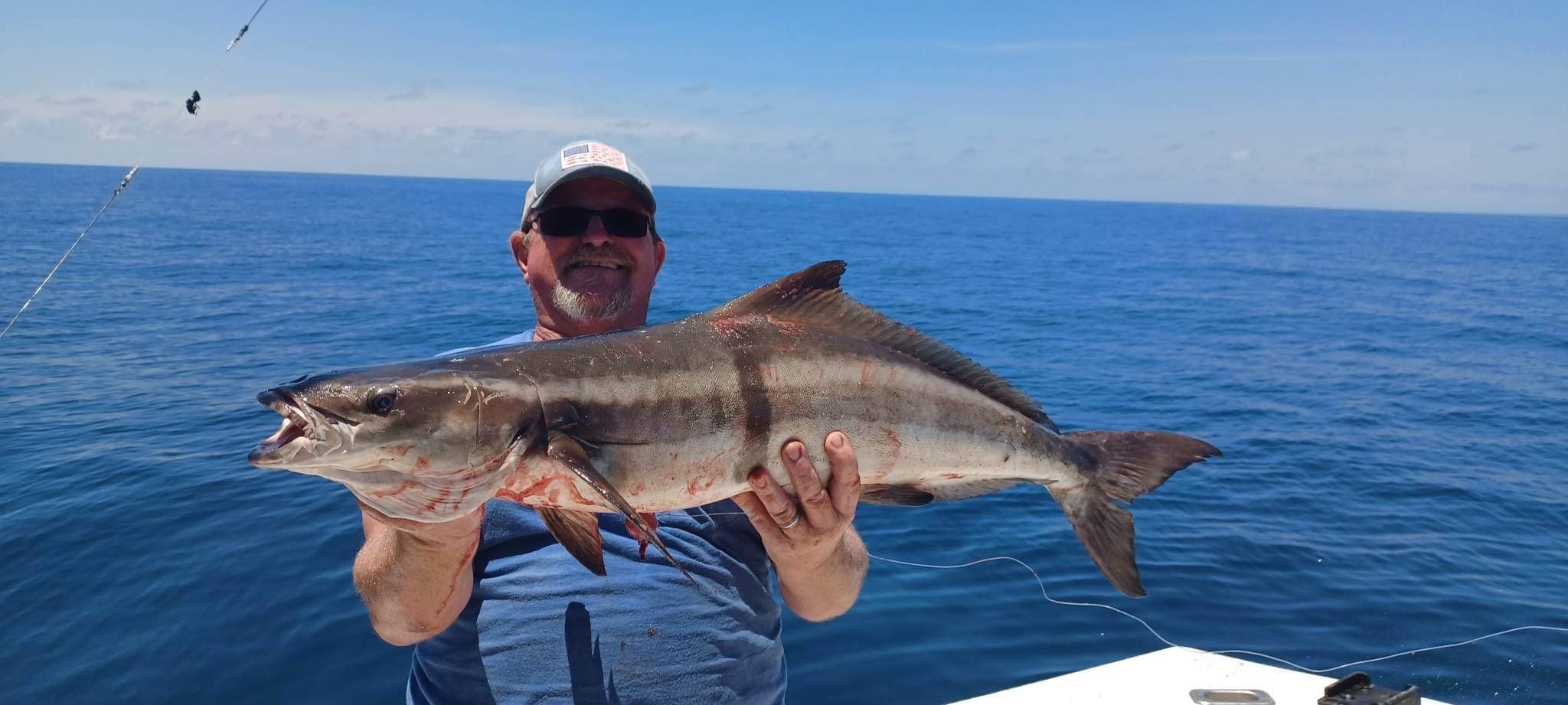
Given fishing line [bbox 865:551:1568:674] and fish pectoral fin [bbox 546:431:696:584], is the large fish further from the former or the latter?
fishing line [bbox 865:551:1568:674]

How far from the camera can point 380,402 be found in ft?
8.51

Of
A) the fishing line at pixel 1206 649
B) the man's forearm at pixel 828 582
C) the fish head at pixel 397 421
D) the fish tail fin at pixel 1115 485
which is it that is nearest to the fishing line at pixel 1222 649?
the fishing line at pixel 1206 649

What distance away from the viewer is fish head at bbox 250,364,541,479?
249cm

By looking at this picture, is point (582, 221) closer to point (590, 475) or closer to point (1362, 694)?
point (590, 475)

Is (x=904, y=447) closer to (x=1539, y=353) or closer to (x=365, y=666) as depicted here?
(x=365, y=666)

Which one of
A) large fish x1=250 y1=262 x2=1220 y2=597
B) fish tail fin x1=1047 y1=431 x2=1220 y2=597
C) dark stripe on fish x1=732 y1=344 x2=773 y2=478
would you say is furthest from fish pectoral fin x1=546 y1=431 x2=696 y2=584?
fish tail fin x1=1047 y1=431 x2=1220 y2=597

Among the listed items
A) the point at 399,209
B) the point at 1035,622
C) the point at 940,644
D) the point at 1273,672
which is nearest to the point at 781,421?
the point at 1273,672

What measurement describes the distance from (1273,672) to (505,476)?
5.45 m

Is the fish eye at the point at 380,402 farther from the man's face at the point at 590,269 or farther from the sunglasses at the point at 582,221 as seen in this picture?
the sunglasses at the point at 582,221

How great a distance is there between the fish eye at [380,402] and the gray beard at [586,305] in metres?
1.70

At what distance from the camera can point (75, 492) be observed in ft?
38.8

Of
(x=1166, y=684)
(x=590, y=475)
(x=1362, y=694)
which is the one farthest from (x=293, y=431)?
(x=1166, y=684)

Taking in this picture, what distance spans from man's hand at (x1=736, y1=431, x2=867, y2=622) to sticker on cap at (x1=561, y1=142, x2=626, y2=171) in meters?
1.93

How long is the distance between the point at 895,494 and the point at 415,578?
70.8 inches
